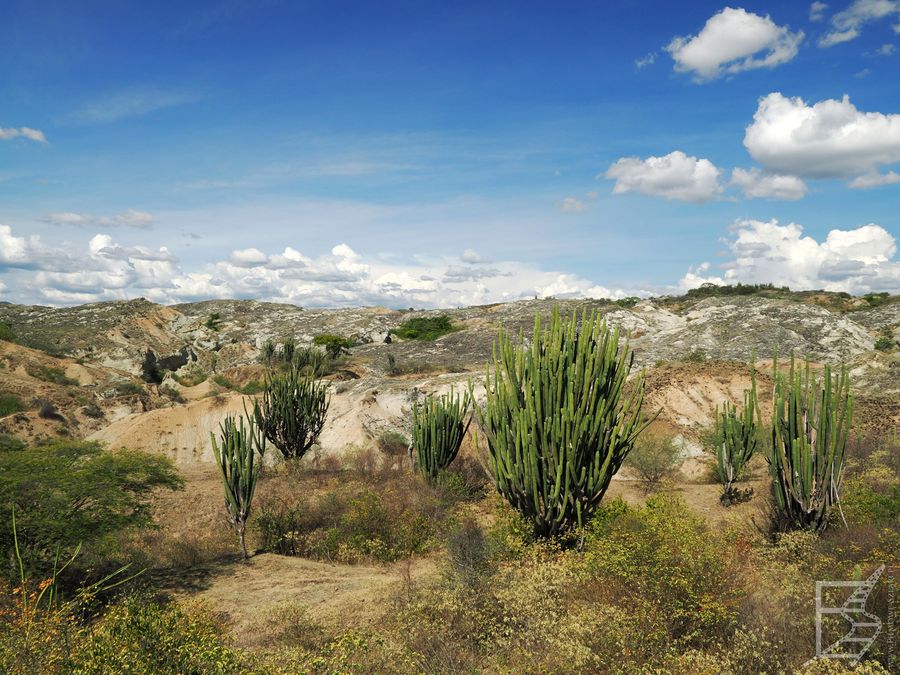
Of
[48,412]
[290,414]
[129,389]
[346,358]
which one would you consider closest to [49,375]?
[129,389]

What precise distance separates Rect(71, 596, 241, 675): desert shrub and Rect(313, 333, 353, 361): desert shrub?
31.7m

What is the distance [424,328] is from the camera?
5331cm

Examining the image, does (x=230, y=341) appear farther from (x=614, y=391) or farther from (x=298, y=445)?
(x=614, y=391)

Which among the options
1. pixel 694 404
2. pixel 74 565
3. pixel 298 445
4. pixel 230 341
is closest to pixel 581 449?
pixel 74 565

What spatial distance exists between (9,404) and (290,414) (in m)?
15.0

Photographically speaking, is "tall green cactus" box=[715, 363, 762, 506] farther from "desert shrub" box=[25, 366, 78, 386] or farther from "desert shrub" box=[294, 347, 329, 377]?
"desert shrub" box=[25, 366, 78, 386]

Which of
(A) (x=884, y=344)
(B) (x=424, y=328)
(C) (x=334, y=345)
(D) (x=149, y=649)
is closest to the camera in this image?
(D) (x=149, y=649)

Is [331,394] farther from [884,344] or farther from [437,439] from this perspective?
[884,344]

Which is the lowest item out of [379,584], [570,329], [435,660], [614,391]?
[379,584]

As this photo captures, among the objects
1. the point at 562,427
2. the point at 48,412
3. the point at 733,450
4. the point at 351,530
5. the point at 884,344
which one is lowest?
the point at 351,530

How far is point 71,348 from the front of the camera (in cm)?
3872

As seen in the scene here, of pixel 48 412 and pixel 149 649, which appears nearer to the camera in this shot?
pixel 149 649

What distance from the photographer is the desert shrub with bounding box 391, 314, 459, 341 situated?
5091cm

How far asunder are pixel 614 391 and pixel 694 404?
15294mm
